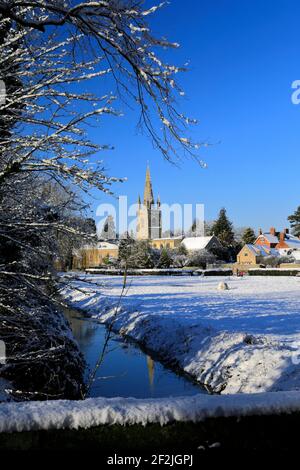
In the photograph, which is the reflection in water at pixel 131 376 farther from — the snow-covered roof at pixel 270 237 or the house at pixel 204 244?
the snow-covered roof at pixel 270 237

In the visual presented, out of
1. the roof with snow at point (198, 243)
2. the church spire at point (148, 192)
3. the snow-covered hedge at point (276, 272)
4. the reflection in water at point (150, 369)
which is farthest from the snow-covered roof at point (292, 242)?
the reflection in water at point (150, 369)

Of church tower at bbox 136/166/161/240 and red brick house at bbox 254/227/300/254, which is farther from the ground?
church tower at bbox 136/166/161/240

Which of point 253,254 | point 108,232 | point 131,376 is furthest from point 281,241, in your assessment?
point 108,232

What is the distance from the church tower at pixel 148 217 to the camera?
115m

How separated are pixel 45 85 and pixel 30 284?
1.90m

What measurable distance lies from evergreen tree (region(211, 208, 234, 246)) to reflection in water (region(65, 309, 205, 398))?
8262 cm

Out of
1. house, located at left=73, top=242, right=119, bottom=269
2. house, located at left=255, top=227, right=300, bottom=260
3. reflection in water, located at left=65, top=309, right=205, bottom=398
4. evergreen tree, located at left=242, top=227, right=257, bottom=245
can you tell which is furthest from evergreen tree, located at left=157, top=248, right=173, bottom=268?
house, located at left=73, top=242, right=119, bottom=269

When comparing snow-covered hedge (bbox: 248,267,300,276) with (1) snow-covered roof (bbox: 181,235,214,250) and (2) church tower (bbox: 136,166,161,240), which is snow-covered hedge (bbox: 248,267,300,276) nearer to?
(1) snow-covered roof (bbox: 181,235,214,250)

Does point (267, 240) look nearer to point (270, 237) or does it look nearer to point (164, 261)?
point (270, 237)

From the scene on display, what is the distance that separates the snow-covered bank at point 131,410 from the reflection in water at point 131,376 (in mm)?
4787

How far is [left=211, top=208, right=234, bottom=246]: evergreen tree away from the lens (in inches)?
3871

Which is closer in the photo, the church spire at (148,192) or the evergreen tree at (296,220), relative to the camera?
the evergreen tree at (296,220)
